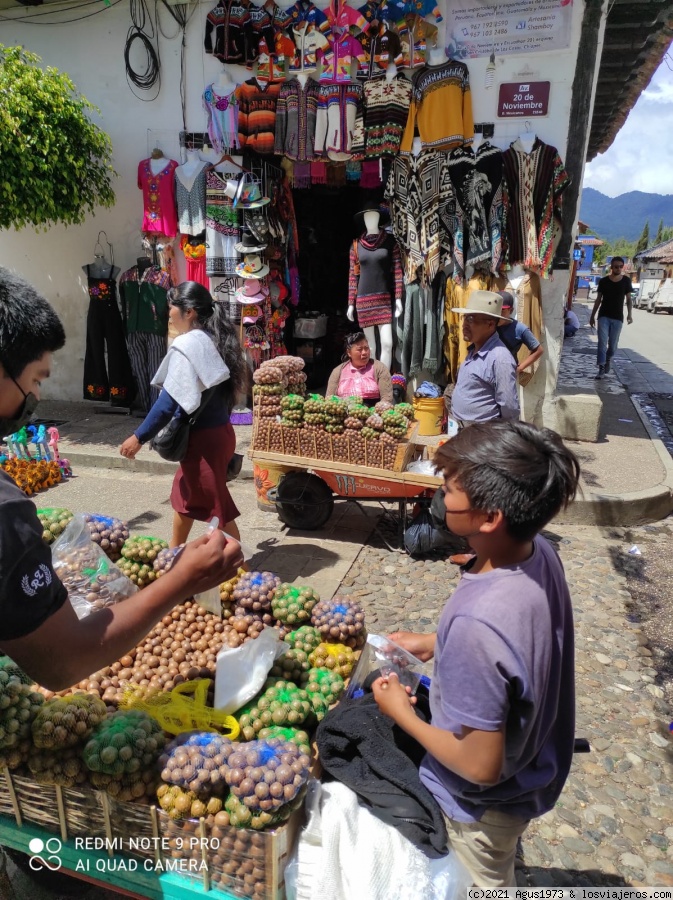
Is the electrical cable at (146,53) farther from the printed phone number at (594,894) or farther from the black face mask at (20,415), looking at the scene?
the printed phone number at (594,894)

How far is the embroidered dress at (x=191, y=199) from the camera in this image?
7.34 meters

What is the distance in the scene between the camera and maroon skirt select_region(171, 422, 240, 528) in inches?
151

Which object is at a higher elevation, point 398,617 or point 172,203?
point 172,203

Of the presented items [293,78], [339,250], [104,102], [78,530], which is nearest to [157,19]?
[104,102]

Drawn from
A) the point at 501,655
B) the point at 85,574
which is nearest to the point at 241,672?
the point at 85,574

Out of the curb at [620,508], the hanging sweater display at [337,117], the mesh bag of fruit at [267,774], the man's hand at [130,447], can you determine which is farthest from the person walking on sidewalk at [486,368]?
the hanging sweater display at [337,117]

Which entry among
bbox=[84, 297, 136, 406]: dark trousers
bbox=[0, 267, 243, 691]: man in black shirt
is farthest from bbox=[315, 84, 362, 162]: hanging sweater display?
A: bbox=[0, 267, 243, 691]: man in black shirt

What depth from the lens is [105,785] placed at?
1.68 meters

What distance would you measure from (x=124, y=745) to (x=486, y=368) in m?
3.22

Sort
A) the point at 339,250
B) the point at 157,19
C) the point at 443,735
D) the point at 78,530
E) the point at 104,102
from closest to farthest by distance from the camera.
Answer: the point at 443,735, the point at 78,530, the point at 157,19, the point at 104,102, the point at 339,250

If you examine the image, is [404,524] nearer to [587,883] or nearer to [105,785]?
[587,883]

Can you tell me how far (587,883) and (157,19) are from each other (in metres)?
A: 9.02

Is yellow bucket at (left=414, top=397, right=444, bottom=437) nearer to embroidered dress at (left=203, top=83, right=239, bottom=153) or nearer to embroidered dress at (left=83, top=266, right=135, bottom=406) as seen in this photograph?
embroidered dress at (left=203, top=83, right=239, bottom=153)

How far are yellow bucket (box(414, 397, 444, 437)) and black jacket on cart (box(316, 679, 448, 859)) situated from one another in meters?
4.74
